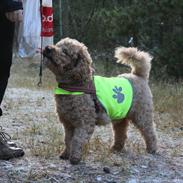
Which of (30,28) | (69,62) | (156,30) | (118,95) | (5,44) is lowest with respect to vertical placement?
(118,95)

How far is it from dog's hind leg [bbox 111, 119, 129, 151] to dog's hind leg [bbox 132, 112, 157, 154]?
17 centimetres

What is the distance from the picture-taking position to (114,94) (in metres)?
4.72

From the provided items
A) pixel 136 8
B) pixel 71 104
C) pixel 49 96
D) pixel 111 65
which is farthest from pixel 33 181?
pixel 111 65

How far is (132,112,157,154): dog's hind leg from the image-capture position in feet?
16.3

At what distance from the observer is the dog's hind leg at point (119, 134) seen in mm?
5027

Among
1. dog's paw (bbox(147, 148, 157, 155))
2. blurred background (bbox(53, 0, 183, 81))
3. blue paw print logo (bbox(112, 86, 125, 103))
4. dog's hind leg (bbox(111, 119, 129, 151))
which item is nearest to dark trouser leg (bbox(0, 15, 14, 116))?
blue paw print logo (bbox(112, 86, 125, 103))

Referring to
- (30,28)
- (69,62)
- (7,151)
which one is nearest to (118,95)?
(69,62)

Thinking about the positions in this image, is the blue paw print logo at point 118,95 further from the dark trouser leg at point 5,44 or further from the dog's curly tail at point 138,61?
the dark trouser leg at point 5,44

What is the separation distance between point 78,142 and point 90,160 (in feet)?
0.82

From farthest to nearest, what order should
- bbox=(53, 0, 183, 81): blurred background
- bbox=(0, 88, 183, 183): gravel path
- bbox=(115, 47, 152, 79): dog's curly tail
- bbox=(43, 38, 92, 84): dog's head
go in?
bbox=(53, 0, 183, 81): blurred background, bbox=(115, 47, 152, 79): dog's curly tail, bbox=(43, 38, 92, 84): dog's head, bbox=(0, 88, 183, 183): gravel path

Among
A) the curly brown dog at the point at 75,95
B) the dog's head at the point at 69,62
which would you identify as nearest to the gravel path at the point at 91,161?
the curly brown dog at the point at 75,95

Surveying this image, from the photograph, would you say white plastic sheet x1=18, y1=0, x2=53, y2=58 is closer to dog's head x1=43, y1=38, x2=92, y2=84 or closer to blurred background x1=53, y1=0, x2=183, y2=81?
blurred background x1=53, y1=0, x2=183, y2=81

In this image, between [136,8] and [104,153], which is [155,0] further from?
[104,153]

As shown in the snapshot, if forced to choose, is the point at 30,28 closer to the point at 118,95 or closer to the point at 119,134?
the point at 119,134
